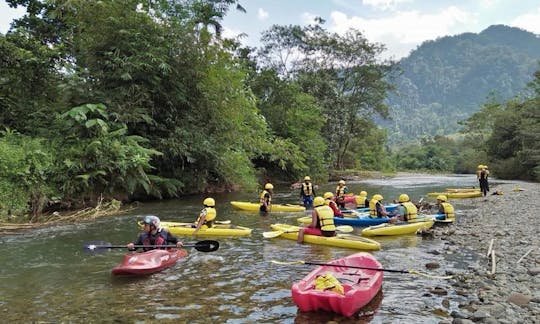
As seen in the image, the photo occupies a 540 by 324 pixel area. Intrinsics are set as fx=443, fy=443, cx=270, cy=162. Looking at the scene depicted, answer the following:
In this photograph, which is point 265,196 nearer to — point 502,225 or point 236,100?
point 236,100

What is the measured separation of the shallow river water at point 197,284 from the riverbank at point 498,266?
335 millimetres

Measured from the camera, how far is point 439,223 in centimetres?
1381

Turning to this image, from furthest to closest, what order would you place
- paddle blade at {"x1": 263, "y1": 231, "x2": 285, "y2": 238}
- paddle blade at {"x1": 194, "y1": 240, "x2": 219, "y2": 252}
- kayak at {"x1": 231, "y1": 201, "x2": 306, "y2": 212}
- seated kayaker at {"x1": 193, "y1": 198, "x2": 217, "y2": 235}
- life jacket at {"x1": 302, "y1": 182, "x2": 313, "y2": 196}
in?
life jacket at {"x1": 302, "y1": 182, "x2": 313, "y2": 196}
kayak at {"x1": 231, "y1": 201, "x2": 306, "y2": 212}
seated kayaker at {"x1": 193, "y1": 198, "x2": 217, "y2": 235}
paddle blade at {"x1": 263, "y1": 231, "x2": 285, "y2": 238}
paddle blade at {"x1": 194, "y1": 240, "x2": 219, "y2": 252}

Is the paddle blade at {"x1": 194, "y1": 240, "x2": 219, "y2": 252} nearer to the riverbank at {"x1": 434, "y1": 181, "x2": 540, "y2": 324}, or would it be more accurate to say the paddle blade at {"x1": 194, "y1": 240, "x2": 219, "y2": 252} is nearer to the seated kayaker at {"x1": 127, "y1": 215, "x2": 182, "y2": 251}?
the seated kayaker at {"x1": 127, "y1": 215, "x2": 182, "y2": 251}

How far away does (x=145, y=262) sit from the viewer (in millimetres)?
8102

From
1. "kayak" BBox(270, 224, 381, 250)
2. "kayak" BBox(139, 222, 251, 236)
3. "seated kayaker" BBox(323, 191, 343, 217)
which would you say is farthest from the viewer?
"seated kayaker" BBox(323, 191, 343, 217)

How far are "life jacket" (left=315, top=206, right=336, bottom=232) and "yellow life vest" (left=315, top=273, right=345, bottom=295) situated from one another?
4614mm

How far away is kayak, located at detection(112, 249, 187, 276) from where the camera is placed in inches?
310

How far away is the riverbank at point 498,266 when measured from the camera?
582 cm

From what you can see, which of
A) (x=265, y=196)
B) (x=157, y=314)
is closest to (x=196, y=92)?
(x=265, y=196)

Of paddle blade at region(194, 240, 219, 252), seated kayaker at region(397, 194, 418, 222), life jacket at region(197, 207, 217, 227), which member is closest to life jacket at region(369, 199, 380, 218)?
seated kayaker at region(397, 194, 418, 222)

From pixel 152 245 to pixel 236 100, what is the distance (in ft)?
44.1

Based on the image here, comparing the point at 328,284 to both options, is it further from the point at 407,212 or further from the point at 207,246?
the point at 407,212

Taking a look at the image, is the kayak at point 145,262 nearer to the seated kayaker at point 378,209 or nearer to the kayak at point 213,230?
the kayak at point 213,230
